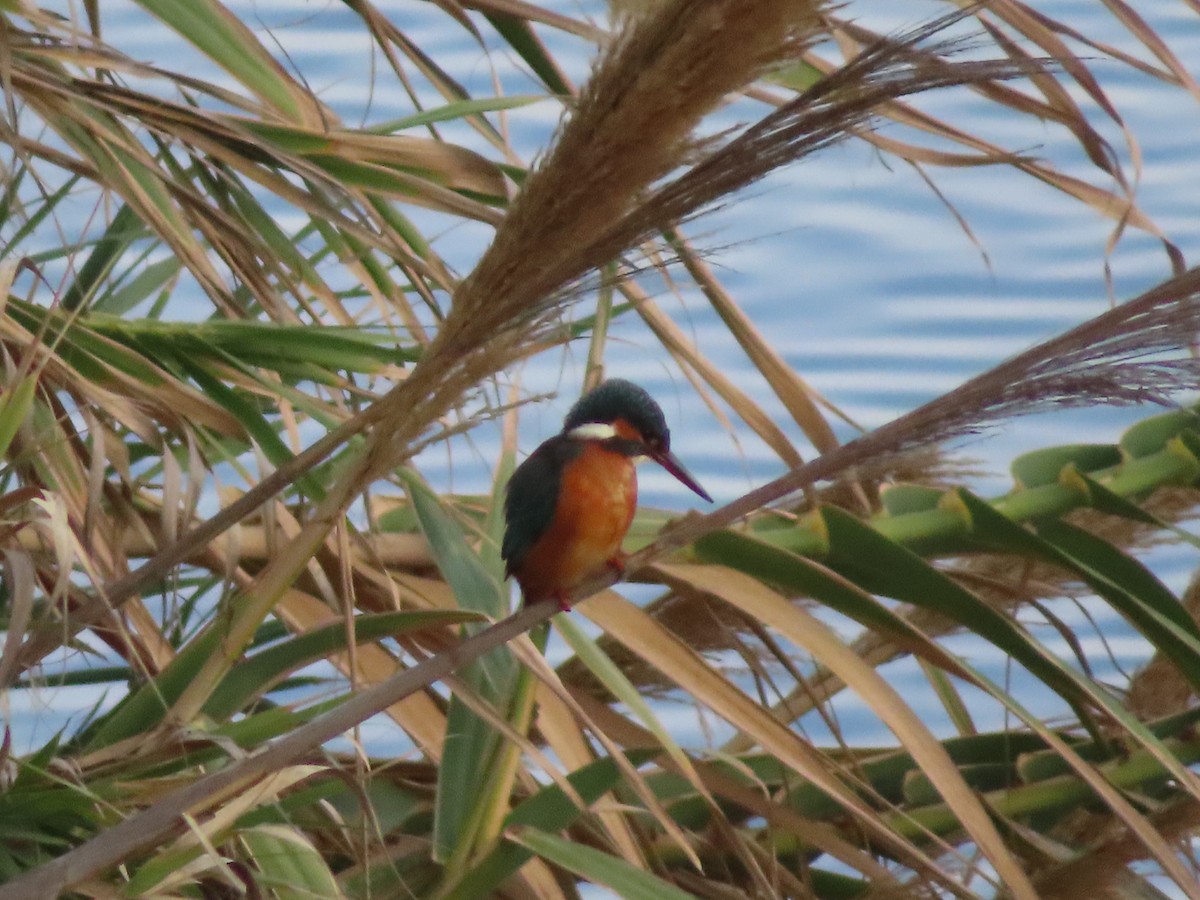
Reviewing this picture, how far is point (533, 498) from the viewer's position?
1.33 metres

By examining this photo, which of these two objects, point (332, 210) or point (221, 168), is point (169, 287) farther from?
point (332, 210)

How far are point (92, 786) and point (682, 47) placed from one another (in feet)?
1.64

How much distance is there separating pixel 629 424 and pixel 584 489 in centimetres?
7

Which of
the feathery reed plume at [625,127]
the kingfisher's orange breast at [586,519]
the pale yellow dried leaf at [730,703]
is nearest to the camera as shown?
the feathery reed plume at [625,127]

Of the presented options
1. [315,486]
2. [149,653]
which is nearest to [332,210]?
[315,486]

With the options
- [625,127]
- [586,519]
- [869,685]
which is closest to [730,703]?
[869,685]

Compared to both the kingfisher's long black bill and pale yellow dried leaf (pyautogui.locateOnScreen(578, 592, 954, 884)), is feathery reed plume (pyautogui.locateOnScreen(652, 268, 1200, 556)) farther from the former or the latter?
the kingfisher's long black bill

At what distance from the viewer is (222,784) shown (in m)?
0.69

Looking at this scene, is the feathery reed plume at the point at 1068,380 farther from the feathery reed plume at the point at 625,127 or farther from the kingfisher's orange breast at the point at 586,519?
the kingfisher's orange breast at the point at 586,519

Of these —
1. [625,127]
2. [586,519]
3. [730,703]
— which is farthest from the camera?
[586,519]

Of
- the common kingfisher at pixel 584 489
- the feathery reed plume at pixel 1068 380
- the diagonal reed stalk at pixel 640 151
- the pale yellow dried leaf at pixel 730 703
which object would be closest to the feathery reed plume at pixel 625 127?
the diagonal reed stalk at pixel 640 151

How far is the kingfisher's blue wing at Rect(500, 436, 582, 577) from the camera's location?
131cm

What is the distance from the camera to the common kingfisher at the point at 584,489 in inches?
49.2

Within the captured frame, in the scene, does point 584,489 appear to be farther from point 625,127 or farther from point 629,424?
point 625,127
